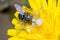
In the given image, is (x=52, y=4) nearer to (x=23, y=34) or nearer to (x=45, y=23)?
(x=45, y=23)

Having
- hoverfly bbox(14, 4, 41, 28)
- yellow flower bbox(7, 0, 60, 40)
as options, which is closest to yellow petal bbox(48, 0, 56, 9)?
yellow flower bbox(7, 0, 60, 40)

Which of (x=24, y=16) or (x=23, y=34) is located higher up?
(x=24, y=16)

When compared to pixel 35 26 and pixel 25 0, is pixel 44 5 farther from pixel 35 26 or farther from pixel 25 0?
pixel 25 0

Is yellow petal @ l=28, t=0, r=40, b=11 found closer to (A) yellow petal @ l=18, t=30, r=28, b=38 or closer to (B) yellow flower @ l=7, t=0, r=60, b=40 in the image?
(B) yellow flower @ l=7, t=0, r=60, b=40

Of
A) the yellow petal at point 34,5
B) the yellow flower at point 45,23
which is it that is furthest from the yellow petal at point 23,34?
the yellow petal at point 34,5

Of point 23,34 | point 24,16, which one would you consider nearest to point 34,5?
point 24,16

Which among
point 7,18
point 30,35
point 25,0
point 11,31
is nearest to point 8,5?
point 7,18

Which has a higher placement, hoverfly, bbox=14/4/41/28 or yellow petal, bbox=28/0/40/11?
yellow petal, bbox=28/0/40/11

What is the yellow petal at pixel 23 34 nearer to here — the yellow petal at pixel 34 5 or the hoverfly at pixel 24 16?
the hoverfly at pixel 24 16

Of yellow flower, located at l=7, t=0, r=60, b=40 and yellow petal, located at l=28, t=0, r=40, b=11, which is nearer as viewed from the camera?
yellow flower, located at l=7, t=0, r=60, b=40
